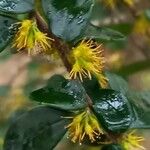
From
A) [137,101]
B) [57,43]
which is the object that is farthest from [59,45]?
[137,101]

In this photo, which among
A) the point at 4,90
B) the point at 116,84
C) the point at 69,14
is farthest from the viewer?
the point at 4,90

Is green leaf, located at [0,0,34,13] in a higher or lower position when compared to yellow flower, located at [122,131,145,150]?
higher

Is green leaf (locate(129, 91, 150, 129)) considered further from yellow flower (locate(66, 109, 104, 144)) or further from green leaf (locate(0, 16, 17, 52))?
green leaf (locate(0, 16, 17, 52))

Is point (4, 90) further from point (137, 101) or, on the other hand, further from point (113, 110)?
point (113, 110)

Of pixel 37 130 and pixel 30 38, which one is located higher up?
pixel 30 38

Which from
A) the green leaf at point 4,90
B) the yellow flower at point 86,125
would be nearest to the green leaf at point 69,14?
the yellow flower at point 86,125

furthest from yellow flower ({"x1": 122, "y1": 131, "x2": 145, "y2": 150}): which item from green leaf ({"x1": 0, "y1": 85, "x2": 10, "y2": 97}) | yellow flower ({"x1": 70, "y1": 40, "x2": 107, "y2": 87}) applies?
green leaf ({"x1": 0, "y1": 85, "x2": 10, "y2": 97})
